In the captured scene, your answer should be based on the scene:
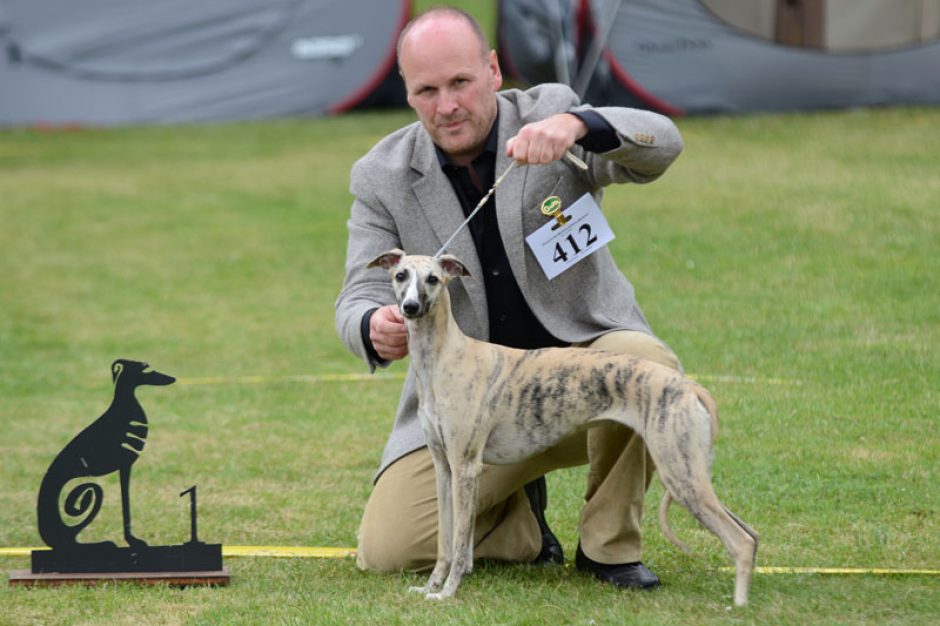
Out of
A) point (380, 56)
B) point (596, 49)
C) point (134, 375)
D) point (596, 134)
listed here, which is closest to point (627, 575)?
point (596, 134)

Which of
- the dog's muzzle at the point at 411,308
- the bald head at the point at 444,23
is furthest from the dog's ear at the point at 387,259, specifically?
the bald head at the point at 444,23

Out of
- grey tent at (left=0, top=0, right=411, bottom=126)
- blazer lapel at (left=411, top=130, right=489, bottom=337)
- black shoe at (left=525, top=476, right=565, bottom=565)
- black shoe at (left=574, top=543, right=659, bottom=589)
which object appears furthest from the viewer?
grey tent at (left=0, top=0, right=411, bottom=126)

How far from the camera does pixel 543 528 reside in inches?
204

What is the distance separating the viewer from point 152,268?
12242mm

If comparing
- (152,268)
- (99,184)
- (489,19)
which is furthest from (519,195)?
(489,19)

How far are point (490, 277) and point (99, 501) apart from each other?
151 cm

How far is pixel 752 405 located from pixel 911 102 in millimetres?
9312

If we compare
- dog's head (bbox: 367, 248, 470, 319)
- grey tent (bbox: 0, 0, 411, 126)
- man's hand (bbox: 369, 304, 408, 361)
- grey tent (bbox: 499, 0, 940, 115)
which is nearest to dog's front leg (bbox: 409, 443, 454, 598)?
man's hand (bbox: 369, 304, 408, 361)

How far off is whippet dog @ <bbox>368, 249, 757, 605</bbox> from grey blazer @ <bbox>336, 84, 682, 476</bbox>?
476mm

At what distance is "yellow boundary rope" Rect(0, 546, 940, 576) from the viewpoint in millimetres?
4590

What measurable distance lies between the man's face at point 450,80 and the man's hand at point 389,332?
2.17ft

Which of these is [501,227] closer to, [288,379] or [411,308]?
[411,308]

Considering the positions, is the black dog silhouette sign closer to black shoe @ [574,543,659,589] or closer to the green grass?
the green grass

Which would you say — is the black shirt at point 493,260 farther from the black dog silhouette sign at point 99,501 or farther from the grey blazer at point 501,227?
the black dog silhouette sign at point 99,501
